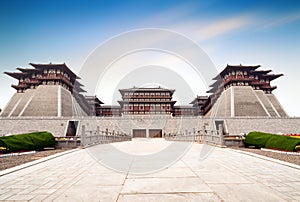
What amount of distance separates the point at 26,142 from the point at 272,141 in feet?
48.1

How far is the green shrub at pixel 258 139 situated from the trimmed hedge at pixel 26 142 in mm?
14428

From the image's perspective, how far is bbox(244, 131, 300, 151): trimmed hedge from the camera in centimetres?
1010

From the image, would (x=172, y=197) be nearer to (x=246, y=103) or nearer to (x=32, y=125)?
(x=32, y=125)

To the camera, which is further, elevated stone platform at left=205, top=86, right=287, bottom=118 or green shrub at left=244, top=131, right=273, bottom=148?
elevated stone platform at left=205, top=86, right=287, bottom=118

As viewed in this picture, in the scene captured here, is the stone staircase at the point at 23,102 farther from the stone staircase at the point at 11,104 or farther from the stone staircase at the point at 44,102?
the stone staircase at the point at 44,102

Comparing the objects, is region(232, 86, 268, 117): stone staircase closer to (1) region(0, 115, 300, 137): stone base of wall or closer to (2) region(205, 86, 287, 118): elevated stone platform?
(2) region(205, 86, 287, 118): elevated stone platform

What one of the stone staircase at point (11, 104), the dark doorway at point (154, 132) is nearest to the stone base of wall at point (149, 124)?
the dark doorway at point (154, 132)

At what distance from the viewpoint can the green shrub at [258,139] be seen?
12414 mm

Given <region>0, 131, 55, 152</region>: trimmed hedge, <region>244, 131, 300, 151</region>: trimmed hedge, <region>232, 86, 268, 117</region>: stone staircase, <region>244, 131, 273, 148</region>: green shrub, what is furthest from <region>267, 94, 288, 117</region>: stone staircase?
<region>0, 131, 55, 152</region>: trimmed hedge

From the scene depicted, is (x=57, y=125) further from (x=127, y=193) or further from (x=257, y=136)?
(x=127, y=193)

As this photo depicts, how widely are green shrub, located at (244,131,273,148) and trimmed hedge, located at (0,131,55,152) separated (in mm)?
14428

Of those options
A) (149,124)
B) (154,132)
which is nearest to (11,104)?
(149,124)

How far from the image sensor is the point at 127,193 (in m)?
3.51

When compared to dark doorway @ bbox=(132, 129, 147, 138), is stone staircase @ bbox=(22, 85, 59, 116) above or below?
above
